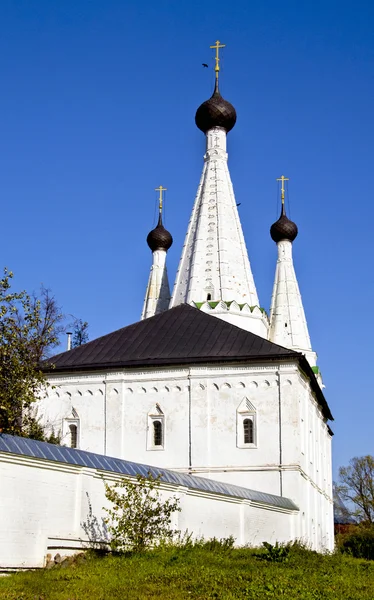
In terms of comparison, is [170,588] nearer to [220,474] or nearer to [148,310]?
[220,474]

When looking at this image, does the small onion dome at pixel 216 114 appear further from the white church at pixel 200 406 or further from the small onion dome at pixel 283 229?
the white church at pixel 200 406

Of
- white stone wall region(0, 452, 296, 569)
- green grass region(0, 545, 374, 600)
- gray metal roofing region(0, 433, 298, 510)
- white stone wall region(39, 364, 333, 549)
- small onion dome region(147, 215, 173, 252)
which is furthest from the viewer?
small onion dome region(147, 215, 173, 252)

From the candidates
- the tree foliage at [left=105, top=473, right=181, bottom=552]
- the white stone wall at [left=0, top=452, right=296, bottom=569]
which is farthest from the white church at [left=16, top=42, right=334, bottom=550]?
the white stone wall at [left=0, top=452, right=296, bottom=569]

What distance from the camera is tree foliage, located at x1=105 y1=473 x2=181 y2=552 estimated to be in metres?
14.1

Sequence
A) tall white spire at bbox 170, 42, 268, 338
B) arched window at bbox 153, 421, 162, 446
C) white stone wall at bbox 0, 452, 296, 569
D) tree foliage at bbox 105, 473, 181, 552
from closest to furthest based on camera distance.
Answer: white stone wall at bbox 0, 452, 296, 569, tree foliage at bbox 105, 473, 181, 552, arched window at bbox 153, 421, 162, 446, tall white spire at bbox 170, 42, 268, 338

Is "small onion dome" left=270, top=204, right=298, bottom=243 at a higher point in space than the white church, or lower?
higher

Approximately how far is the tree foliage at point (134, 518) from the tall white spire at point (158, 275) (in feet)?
80.4

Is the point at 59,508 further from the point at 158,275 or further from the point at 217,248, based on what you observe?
the point at 158,275

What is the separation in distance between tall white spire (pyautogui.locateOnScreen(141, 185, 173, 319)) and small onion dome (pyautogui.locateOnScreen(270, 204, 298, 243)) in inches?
195

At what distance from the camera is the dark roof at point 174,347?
26.4 m

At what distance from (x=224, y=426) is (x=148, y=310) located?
1431cm

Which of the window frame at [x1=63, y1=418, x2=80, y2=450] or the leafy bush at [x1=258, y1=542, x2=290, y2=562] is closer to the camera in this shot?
the leafy bush at [x1=258, y1=542, x2=290, y2=562]

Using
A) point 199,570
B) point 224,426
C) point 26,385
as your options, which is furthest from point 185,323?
point 199,570

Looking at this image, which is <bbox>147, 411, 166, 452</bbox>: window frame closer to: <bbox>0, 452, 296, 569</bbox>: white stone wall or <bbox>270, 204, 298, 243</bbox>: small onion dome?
<bbox>0, 452, 296, 569</bbox>: white stone wall
